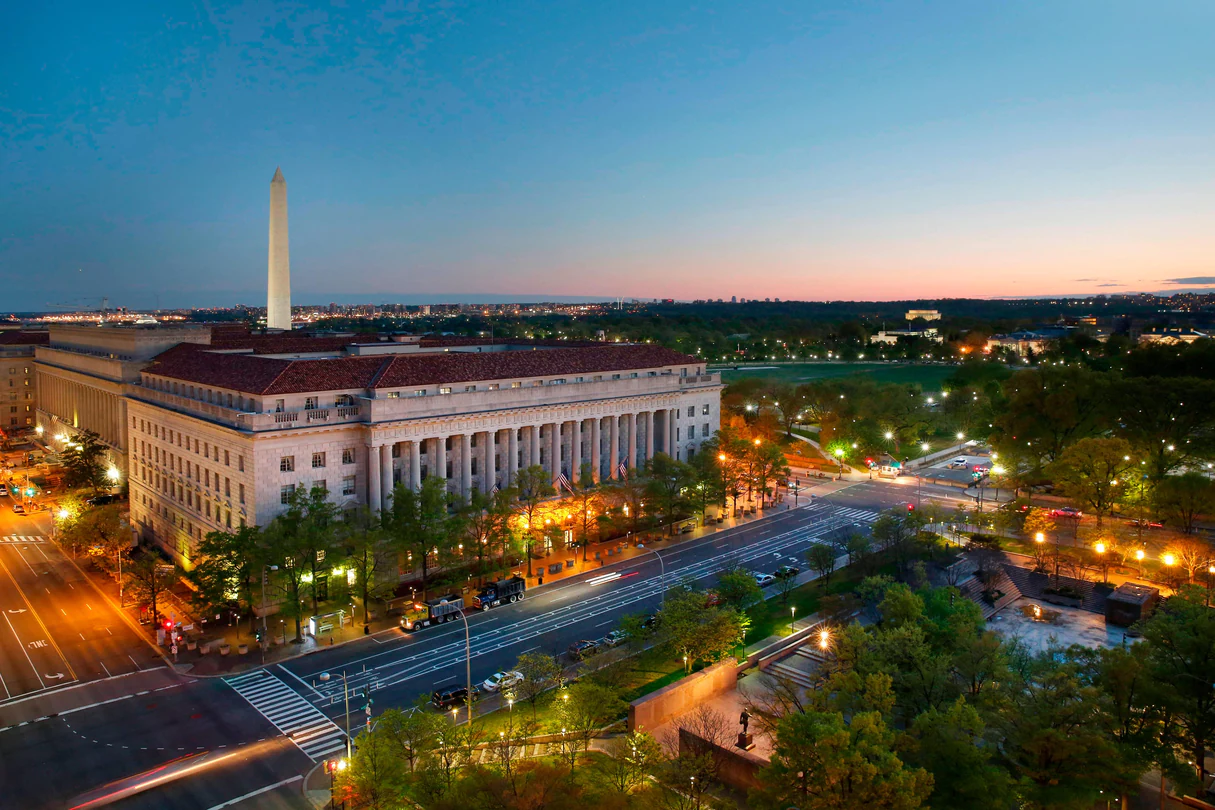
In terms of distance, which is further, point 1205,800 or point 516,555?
point 516,555

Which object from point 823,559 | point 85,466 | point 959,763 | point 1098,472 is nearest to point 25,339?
point 85,466

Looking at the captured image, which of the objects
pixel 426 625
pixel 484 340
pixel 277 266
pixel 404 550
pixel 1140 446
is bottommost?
pixel 426 625

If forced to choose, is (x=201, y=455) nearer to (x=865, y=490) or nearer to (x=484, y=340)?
(x=484, y=340)

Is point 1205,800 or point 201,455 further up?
point 201,455

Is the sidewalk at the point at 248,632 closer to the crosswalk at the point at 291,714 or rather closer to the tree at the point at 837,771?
the crosswalk at the point at 291,714

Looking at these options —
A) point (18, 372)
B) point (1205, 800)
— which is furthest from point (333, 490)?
point (18, 372)

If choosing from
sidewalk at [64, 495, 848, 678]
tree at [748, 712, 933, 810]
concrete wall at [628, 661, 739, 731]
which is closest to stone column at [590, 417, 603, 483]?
Answer: sidewalk at [64, 495, 848, 678]

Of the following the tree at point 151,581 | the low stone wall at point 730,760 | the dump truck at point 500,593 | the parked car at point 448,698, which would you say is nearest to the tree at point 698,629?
the low stone wall at point 730,760
